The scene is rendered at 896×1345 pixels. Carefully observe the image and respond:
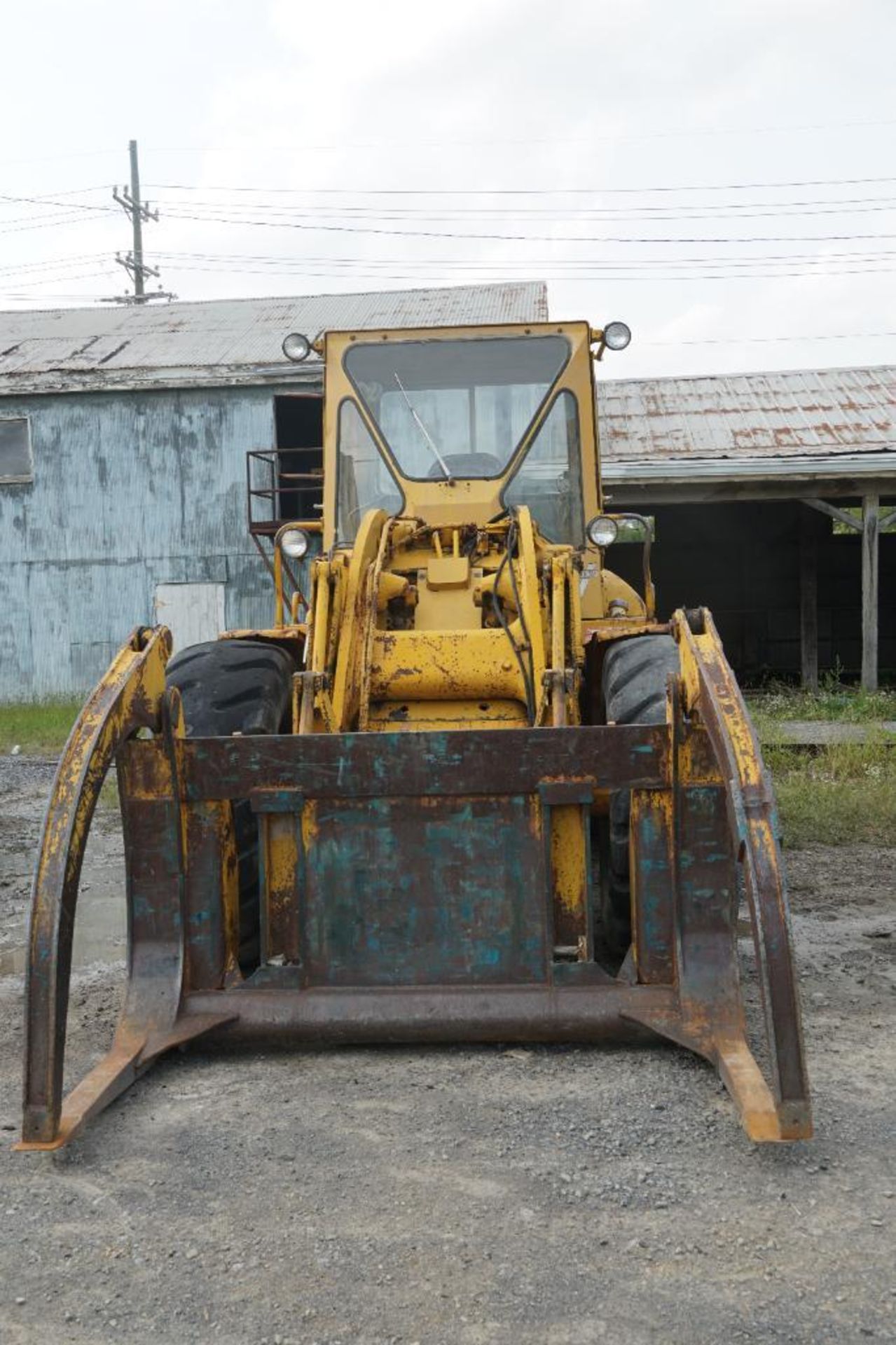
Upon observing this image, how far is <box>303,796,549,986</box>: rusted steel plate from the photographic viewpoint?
3.82 meters

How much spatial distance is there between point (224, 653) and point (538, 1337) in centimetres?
302

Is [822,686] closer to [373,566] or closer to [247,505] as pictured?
[247,505]

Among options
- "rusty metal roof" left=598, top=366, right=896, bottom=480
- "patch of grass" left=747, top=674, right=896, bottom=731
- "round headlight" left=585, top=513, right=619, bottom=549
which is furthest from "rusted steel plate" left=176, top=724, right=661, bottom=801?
"rusty metal roof" left=598, top=366, right=896, bottom=480

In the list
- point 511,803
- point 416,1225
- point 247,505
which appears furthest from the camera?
point 247,505

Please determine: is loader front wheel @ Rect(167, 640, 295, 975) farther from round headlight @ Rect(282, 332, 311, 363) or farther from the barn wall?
the barn wall

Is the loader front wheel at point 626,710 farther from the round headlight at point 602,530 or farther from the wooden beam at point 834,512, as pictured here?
the wooden beam at point 834,512

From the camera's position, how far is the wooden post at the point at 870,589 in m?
14.6

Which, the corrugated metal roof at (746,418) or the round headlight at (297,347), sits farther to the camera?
the corrugated metal roof at (746,418)

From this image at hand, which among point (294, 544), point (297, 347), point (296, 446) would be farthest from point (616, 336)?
point (296, 446)

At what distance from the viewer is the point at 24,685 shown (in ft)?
54.9

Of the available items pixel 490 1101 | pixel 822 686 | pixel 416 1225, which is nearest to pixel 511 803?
pixel 490 1101

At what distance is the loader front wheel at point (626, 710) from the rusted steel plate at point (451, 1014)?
41 cm

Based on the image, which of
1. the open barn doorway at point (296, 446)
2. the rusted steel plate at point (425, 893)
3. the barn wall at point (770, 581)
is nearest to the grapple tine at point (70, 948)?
the rusted steel plate at point (425, 893)

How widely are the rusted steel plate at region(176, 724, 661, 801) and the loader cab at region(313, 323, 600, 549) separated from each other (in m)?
1.86
